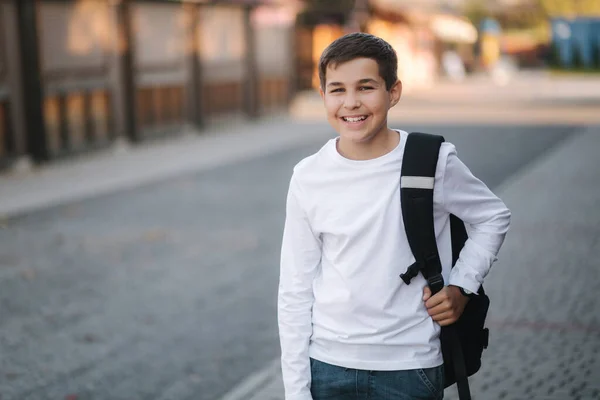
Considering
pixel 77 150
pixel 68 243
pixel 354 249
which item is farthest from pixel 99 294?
pixel 77 150

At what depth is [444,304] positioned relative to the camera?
2.38 m

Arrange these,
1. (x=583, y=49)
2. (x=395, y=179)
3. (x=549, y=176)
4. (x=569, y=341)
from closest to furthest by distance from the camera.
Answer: (x=395, y=179) < (x=569, y=341) < (x=549, y=176) < (x=583, y=49)

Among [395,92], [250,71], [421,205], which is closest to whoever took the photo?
[421,205]

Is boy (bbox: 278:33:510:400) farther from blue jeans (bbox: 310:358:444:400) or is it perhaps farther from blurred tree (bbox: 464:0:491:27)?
blurred tree (bbox: 464:0:491:27)

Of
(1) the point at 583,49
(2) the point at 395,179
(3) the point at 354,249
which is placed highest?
(2) the point at 395,179

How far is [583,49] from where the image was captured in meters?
54.6

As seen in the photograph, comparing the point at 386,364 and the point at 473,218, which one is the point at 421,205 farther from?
the point at 386,364

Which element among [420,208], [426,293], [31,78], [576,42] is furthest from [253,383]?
[576,42]

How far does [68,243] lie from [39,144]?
6.45 metres

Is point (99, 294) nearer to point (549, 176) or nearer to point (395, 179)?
point (395, 179)

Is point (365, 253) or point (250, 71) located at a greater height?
point (365, 253)

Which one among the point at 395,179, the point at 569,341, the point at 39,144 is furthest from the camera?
the point at 39,144

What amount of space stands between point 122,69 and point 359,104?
15888 millimetres

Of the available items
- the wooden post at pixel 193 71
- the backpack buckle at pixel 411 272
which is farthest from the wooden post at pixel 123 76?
the backpack buckle at pixel 411 272
